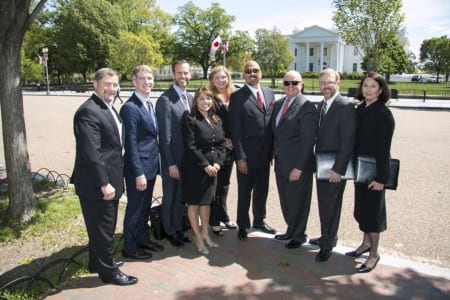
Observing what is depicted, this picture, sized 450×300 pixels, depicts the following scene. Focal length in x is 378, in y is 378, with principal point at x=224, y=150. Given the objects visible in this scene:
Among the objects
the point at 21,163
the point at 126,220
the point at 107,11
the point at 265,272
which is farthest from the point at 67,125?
the point at 107,11

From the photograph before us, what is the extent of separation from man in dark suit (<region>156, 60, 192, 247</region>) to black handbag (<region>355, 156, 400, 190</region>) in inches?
78.8

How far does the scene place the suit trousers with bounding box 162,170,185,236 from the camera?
4.63m

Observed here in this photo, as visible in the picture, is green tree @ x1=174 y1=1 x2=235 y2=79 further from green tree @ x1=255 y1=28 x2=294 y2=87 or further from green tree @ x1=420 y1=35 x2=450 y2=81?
green tree @ x1=420 y1=35 x2=450 y2=81

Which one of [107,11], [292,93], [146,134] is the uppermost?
[107,11]

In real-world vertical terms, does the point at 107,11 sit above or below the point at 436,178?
above

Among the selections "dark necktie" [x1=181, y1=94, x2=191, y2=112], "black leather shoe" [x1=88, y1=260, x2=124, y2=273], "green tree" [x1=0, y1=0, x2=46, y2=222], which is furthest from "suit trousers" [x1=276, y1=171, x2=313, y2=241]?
"green tree" [x1=0, y1=0, x2=46, y2=222]

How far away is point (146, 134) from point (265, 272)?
199 centimetres

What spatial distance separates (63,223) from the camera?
5.49m

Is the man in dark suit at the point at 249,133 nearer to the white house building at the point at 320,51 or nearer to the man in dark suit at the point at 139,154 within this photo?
the man in dark suit at the point at 139,154

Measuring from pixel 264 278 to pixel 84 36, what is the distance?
194 ft

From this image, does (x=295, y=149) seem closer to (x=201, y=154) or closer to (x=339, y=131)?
(x=339, y=131)

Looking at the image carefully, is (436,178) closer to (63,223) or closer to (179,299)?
(179,299)

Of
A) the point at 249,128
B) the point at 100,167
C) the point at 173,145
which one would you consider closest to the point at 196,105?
the point at 173,145

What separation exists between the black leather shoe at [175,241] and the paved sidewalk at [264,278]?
0.39 ft
